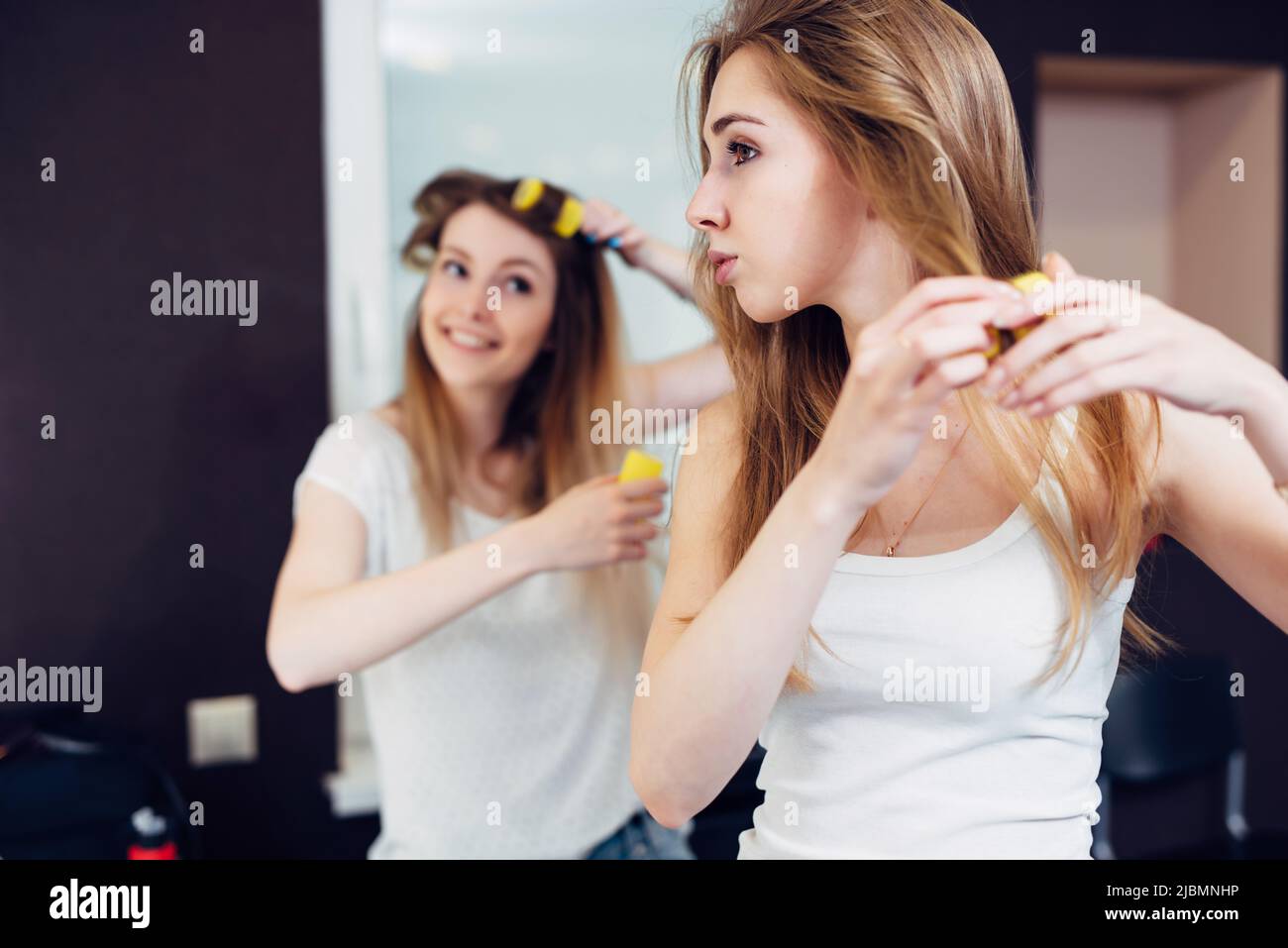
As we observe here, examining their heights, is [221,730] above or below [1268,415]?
below

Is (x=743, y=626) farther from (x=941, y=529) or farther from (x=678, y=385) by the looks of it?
(x=678, y=385)

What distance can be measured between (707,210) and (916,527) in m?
0.31

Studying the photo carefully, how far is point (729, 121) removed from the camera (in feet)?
2.81

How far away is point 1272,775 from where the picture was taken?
7.66 feet

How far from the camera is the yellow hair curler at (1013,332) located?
0.64 m

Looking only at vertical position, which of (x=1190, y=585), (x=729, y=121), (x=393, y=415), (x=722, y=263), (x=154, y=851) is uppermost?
(x=729, y=121)

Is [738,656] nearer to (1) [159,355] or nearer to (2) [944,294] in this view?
(2) [944,294]

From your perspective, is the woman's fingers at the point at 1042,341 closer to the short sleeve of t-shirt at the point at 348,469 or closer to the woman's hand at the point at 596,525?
the woman's hand at the point at 596,525

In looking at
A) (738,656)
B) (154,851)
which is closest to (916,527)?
(738,656)

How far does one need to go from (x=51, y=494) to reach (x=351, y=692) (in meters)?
0.56

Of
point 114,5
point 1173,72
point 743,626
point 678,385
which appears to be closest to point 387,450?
point 678,385

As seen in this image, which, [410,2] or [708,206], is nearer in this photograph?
[708,206]

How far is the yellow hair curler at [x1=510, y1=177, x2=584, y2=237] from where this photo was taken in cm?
131

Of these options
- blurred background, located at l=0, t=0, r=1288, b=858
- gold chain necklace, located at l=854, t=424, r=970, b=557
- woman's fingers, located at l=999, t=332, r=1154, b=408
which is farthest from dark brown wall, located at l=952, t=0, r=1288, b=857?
woman's fingers, located at l=999, t=332, r=1154, b=408
